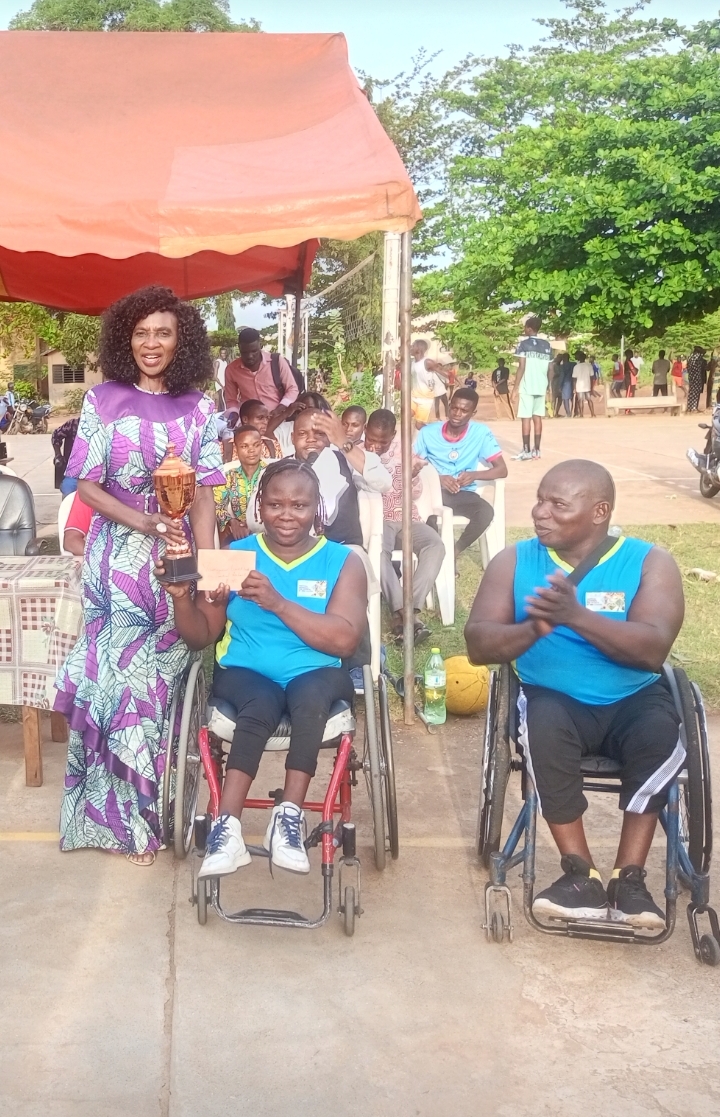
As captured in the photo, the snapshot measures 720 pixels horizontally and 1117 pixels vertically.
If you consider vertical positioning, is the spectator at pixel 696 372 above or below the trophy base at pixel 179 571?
above

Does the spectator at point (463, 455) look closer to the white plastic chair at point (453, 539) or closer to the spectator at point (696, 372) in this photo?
the white plastic chair at point (453, 539)

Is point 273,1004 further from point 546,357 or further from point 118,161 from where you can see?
point 546,357

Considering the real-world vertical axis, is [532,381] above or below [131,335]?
above

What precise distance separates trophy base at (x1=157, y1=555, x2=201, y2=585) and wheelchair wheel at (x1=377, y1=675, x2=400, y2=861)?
0.82m

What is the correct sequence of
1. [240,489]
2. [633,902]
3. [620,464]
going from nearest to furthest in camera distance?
[633,902], [240,489], [620,464]

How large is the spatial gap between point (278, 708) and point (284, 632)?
0.85ft

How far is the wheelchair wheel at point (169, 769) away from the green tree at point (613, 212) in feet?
58.3

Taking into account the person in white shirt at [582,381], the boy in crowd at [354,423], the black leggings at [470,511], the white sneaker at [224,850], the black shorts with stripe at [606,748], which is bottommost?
the white sneaker at [224,850]

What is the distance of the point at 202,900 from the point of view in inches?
136

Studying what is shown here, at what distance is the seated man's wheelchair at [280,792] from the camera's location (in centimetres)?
341

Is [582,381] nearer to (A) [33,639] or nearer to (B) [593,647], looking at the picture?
(A) [33,639]

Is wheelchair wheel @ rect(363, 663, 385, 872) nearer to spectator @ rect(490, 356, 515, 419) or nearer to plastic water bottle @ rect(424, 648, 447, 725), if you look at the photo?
plastic water bottle @ rect(424, 648, 447, 725)

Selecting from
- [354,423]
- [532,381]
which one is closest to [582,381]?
[532,381]

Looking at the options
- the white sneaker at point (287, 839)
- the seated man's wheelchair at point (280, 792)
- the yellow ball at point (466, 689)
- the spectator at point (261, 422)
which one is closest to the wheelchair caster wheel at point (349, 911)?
→ the seated man's wheelchair at point (280, 792)
